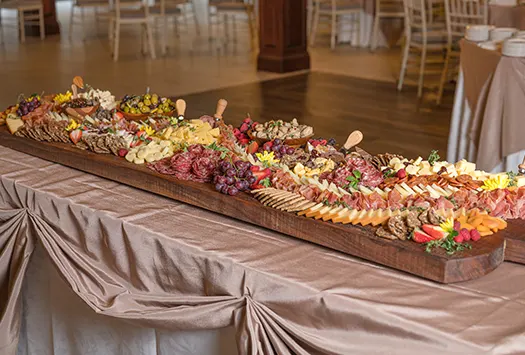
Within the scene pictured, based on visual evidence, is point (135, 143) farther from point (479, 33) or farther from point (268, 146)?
point (479, 33)

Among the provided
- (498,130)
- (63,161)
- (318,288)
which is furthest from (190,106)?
(318,288)

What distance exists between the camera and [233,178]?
171 cm

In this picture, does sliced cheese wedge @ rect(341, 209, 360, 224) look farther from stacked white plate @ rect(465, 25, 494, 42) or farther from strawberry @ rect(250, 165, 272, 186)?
stacked white plate @ rect(465, 25, 494, 42)

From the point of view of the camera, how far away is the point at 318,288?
1.35m

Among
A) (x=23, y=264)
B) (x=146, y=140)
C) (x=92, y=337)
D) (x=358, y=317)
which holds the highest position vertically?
(x=146, y=140)

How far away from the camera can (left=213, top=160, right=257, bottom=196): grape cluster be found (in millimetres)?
1685

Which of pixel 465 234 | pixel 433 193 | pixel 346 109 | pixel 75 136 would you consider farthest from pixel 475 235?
pixel 346 109

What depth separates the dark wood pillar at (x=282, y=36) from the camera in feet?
24.5

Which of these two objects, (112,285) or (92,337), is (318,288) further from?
(92,337)

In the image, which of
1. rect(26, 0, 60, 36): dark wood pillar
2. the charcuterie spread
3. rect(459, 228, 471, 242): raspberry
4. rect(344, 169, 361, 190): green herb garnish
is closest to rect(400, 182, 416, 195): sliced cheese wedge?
the charcuterie spread

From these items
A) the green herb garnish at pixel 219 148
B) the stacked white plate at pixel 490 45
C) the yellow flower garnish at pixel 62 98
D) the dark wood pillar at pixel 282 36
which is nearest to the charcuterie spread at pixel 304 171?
the green herb garnish at pixel 219 148

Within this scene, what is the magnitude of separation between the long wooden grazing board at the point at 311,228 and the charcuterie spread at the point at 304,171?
19mm

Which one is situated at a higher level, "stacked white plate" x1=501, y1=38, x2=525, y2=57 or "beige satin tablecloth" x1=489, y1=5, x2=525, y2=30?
"beige satin tablecloth" x1=489, y1=5, x2=525, y2=30

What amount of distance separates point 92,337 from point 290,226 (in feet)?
2.43
